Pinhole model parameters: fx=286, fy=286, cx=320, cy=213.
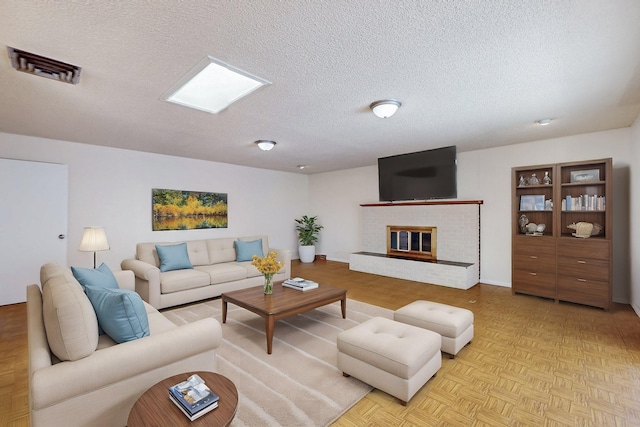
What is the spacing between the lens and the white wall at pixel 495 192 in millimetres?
4012

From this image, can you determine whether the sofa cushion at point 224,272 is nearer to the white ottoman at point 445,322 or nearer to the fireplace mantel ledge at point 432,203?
the white ottoman at point 445,322

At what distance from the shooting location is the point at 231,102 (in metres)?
2.89

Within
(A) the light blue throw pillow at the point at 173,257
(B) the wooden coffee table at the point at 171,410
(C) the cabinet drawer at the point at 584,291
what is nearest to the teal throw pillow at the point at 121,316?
(B) the wooden coffee table at the point at 171,410

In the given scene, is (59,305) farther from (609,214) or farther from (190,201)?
(609,214)

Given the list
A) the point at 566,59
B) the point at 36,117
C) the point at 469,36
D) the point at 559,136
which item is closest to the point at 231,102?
the point at 469,36

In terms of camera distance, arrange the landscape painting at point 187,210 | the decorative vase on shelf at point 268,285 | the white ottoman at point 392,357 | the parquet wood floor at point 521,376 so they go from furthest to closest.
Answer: the landscape painting at point 187,210, the decorative vase on shelf at point 268,285, the white ottoman at point 392,357, the parquet wood floor at point 521,376

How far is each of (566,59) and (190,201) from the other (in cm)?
574

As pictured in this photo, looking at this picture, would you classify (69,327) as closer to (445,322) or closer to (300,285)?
(300,285)

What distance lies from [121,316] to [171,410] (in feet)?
2.34

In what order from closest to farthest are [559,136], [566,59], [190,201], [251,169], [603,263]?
[566,59], [603,263], [559,136], [190,201], [251,169]

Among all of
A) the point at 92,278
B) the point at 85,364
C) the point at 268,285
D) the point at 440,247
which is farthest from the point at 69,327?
the point at 440,247

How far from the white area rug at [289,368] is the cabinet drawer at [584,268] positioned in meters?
2.57

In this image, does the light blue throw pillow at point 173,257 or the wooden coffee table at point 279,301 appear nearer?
the wooden coffee table at point 279,301

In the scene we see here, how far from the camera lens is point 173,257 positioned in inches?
170
